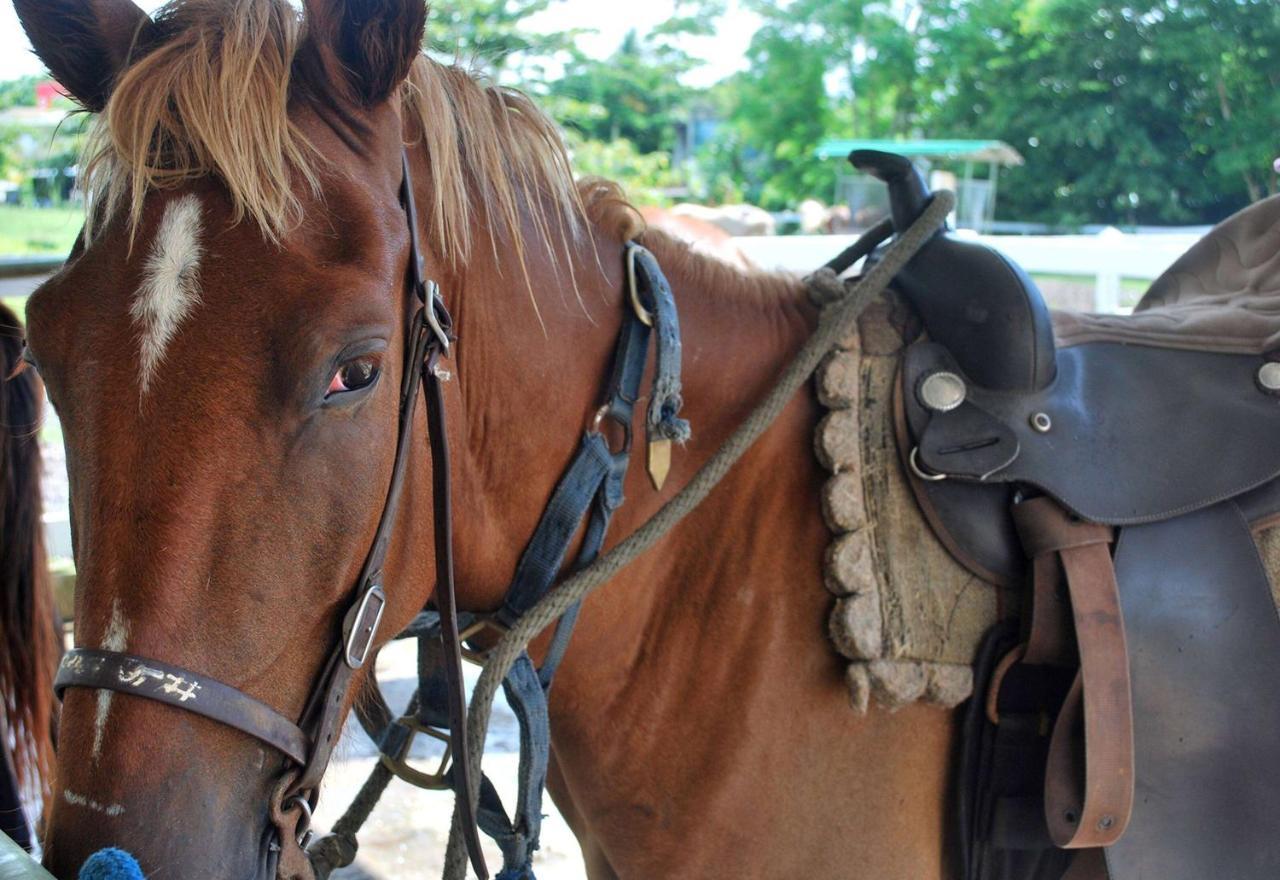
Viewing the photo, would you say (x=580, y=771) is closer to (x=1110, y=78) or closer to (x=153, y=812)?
(x=153, y=812)

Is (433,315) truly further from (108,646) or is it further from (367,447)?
(108,646)

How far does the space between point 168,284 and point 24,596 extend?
163cm

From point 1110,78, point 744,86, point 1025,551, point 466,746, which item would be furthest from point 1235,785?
point 744,86

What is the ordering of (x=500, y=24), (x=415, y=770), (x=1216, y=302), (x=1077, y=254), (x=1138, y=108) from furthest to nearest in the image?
(x=500, y=24)
(x=1138, y=108)
(x=1077, y=254)
(x=1216, y=302)
(x=415, y=770)

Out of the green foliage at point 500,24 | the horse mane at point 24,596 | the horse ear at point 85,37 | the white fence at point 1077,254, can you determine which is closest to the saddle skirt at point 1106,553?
the horse ear at point 85,37

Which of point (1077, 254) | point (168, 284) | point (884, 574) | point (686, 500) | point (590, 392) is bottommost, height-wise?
point (1077, 254)

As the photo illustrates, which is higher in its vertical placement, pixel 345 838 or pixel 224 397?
pixel 224 397

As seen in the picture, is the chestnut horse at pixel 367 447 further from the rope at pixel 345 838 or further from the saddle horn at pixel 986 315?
the rope at pixel 345 838

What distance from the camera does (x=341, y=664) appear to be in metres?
0.99

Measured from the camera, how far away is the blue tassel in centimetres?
79

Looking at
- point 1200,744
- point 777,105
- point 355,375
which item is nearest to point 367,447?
point 355,375

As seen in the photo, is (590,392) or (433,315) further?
(590,392)

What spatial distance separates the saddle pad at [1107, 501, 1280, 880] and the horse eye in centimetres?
98

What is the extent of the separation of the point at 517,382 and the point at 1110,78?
18.6ft
